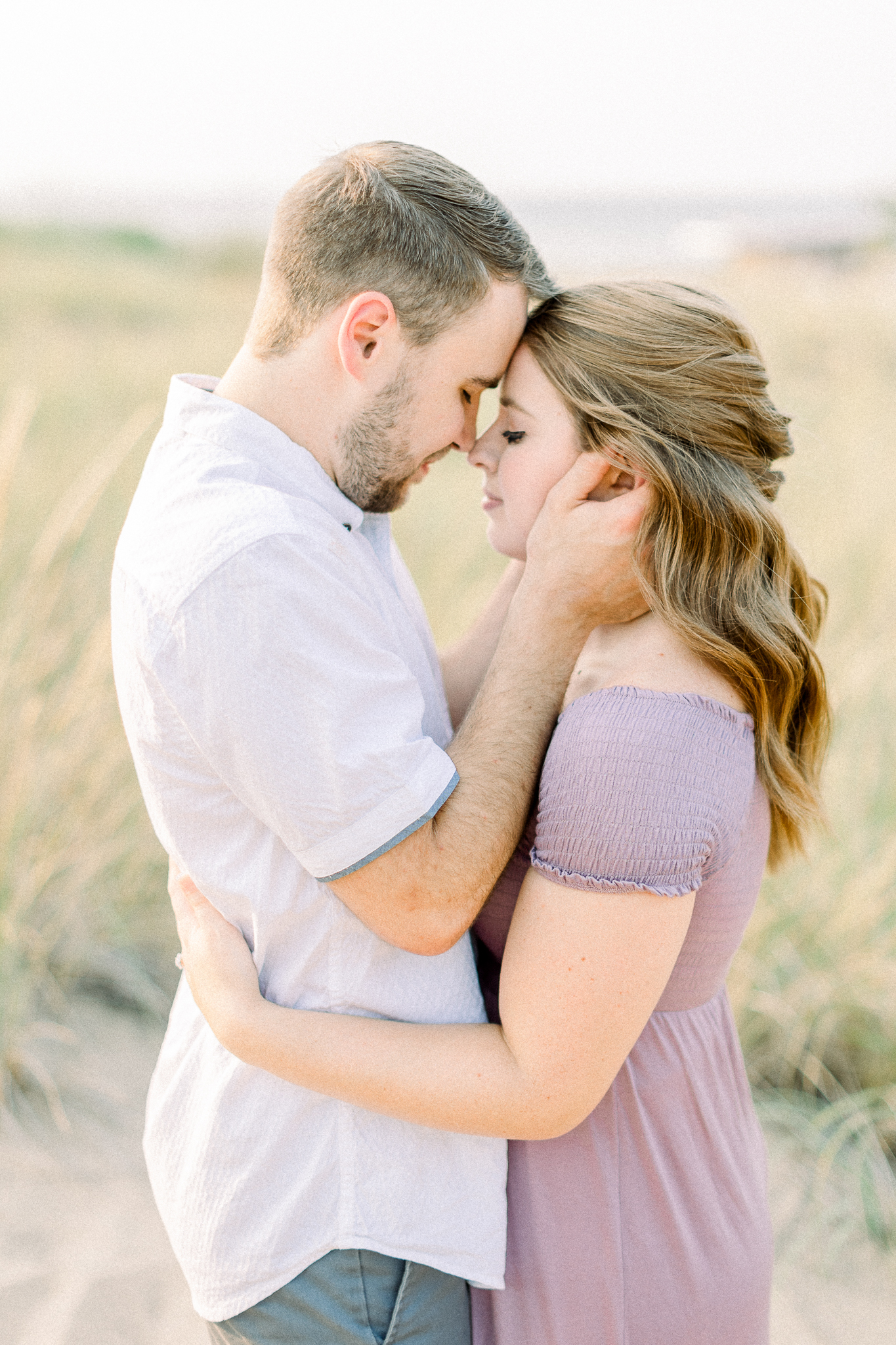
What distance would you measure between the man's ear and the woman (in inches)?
11.6

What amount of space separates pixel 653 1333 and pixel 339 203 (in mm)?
1743

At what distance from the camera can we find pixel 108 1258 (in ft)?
8.89

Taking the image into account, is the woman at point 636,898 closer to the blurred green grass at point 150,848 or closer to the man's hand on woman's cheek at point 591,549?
the man's hand on woman's cheek at point 591,549

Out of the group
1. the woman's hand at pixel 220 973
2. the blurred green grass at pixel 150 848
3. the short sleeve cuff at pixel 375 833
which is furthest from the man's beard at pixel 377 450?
the blurred green grass at pixel 150 848

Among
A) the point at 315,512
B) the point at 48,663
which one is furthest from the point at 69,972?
the point at 315,512

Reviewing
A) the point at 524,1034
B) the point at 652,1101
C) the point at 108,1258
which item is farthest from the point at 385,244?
the point at 108,1258

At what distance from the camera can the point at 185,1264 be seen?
61.1 inches

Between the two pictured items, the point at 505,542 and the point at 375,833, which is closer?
the point at 375,833

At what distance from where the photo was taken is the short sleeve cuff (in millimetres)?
1322

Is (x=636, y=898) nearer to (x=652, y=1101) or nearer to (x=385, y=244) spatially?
(x=652, y=1101)

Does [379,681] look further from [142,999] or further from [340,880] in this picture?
[142,999]

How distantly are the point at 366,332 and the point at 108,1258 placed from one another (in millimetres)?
2383

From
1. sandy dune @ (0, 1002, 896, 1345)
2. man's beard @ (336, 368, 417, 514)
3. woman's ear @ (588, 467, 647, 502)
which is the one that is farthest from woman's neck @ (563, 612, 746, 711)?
sandy dune @ (0, 1002, 896, 1345)

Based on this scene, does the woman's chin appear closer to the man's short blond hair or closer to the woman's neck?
the woman's neck
